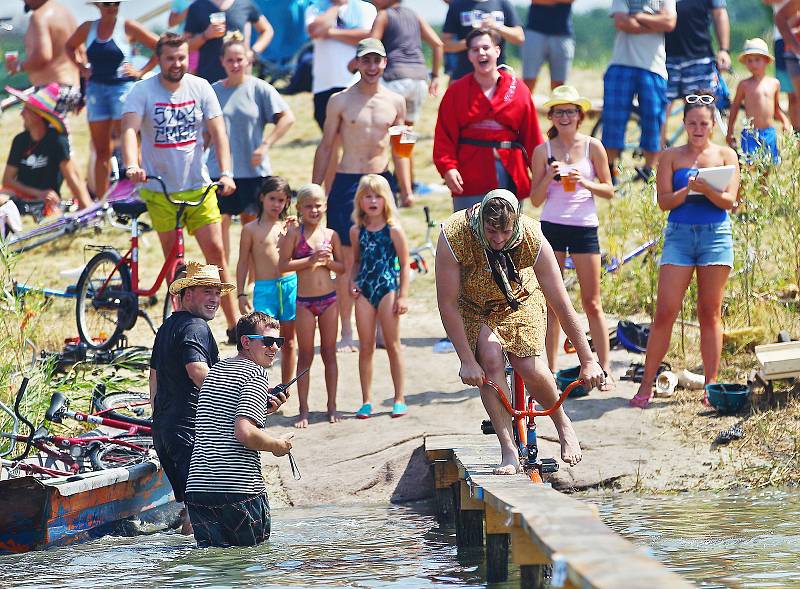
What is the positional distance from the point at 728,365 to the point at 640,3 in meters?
4.06

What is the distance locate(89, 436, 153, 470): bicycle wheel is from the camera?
866 cm

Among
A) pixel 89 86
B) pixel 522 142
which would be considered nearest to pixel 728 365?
pixel 522 142

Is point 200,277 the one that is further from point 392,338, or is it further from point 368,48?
point 368,48

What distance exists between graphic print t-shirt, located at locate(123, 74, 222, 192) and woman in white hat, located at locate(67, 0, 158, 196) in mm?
2854

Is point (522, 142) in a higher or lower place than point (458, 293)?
higher

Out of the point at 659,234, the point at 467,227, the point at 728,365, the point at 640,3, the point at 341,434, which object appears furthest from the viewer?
the point at 640,3

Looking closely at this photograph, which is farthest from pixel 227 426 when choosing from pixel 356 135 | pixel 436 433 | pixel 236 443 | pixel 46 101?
pixel 46 101

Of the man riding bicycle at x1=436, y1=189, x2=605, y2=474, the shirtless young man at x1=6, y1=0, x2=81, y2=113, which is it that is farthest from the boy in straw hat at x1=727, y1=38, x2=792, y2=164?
the shirtless young man at x1=6, y1=0, x2=81, y2=113

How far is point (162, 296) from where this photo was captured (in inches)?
545

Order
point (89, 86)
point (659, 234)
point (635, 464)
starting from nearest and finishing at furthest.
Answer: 1. point (635, 464)
2. point (659, 234)
3. point (89, 86)

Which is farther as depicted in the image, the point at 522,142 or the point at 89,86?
the point at 89,86

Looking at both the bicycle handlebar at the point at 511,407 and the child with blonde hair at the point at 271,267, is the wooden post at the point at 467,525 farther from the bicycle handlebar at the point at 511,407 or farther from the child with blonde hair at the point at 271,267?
the child with blonde hair at the point at 271,267

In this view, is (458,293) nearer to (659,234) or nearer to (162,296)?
(659,234)

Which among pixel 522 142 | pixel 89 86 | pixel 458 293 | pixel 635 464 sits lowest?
pixel 635 464
